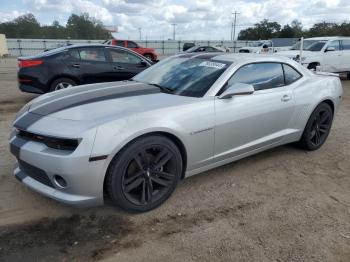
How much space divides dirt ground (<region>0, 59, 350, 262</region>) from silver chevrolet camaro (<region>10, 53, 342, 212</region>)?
0.27 m

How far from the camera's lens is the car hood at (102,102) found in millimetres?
3195

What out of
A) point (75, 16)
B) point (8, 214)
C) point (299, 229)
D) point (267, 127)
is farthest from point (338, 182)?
point (75, 16)

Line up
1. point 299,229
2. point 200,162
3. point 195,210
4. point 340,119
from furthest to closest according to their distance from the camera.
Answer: point 340,119 → point 200,162 → point 195,210 → point 299,229

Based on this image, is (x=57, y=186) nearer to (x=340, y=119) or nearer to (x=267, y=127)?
(x=267, y=127)

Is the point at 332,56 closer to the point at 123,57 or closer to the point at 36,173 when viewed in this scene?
the point at 123,57

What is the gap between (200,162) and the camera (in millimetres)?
3715

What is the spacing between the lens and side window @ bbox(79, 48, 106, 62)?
27.5 feet

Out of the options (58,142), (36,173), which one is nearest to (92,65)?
(36,173)

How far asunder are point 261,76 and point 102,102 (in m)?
2.06

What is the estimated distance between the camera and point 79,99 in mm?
3580

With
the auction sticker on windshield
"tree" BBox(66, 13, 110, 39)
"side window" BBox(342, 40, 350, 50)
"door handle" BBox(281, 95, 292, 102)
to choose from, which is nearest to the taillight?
the auction sticker on windshield

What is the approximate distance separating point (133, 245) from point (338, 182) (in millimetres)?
2686

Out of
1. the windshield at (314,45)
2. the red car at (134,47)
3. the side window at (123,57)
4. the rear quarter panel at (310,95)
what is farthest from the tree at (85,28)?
the rear quarter panel at (310,95)

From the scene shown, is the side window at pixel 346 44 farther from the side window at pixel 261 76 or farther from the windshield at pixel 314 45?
the side window at pixel 261 76
